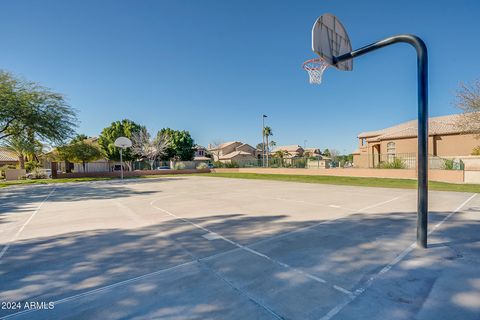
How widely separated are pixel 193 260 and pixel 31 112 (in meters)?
27.0

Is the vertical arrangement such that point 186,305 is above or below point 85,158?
below

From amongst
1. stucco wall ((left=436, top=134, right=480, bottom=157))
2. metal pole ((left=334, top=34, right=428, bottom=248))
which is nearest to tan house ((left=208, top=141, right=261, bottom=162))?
stucco wall ((left=436, top=134, right=480, bottom=157))

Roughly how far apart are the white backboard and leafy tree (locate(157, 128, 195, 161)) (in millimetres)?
43610

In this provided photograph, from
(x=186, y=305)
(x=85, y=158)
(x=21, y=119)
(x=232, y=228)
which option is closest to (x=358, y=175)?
(x=232, y=228)

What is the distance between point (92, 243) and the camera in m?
5.46

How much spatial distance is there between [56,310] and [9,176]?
4516 centimetres

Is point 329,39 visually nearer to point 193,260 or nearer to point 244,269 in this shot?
point 244,269

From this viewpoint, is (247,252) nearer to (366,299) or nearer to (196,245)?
(196,245)

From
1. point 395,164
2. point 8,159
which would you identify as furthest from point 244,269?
point 8,159

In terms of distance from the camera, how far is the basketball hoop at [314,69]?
10818 mm

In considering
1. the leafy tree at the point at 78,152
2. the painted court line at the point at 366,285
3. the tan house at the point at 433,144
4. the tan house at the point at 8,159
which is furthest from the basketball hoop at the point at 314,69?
the tan house at the point at 8,159

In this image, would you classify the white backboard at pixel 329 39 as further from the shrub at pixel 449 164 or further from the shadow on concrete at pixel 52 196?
the shrub at pixel 449 164

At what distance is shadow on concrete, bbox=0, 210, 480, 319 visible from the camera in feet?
10.1

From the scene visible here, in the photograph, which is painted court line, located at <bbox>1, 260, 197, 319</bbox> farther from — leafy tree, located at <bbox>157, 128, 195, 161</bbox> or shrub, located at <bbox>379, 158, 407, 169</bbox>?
leafy tree, located at <bbox>157, 128, 195, 161</bbox>
